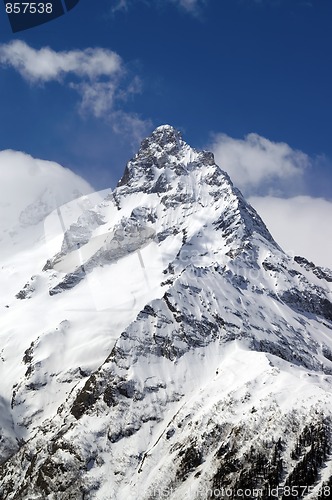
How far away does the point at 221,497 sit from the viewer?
162250mm

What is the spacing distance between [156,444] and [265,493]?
162 ft

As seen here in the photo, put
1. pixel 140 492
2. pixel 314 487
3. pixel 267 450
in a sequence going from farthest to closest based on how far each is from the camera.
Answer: pixel 140 492 < pixel 267 450 < pixel 314 487

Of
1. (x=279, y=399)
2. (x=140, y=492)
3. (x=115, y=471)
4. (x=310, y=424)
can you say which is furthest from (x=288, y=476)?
(x=115, y=471)

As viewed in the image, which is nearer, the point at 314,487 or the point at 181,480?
the point at 314,487

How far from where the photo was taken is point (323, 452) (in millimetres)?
164125

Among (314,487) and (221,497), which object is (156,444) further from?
(314,487)

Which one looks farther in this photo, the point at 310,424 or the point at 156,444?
the point at 156,444

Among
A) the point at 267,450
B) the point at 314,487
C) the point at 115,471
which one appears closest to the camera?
the point at 314,487

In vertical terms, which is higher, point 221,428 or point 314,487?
point 221,428

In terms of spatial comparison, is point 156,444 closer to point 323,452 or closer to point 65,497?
point 65,497

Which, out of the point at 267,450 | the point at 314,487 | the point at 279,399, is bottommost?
the point at 314,487

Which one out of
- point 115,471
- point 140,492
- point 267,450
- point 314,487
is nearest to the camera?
point 314,487

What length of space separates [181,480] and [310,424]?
1511 inches

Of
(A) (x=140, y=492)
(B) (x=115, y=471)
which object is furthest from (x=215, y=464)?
(B) (x=115, y=471)
